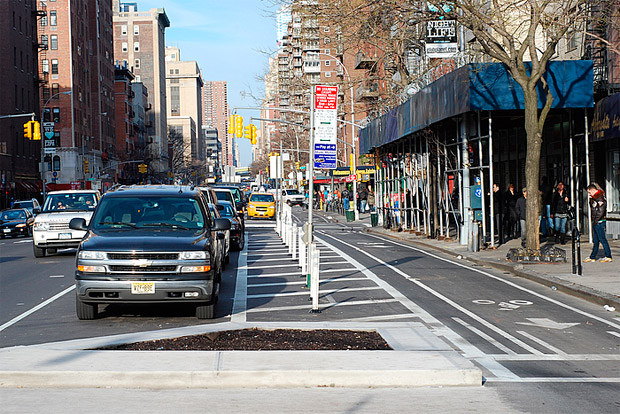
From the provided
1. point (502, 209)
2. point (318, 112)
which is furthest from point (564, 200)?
point (318, 112)

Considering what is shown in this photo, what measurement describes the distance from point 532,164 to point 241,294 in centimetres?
923

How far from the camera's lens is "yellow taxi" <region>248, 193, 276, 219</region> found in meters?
53.7

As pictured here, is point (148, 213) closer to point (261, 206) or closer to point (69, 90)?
point (261, 206)

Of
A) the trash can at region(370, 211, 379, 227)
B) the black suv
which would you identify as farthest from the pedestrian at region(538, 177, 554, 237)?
the black suv

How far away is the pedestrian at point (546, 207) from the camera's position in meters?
28.2

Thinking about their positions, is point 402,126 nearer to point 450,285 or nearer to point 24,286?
point 450,285

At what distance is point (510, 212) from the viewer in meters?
28.5

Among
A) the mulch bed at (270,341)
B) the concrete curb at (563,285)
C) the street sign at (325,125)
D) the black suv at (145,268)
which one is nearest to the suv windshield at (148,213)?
the black suv at (145,268)

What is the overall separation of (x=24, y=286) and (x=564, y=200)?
17.1 m

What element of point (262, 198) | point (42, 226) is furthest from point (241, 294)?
point (262, 198)

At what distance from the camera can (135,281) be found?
11477 millimetres

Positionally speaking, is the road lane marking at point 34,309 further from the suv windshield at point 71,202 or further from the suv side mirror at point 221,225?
the suv windshield at point 71,202

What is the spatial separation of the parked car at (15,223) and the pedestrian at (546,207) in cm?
2697

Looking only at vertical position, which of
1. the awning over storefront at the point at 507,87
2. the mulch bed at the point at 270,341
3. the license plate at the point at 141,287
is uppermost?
the awning over storefront at the point at 507,87
